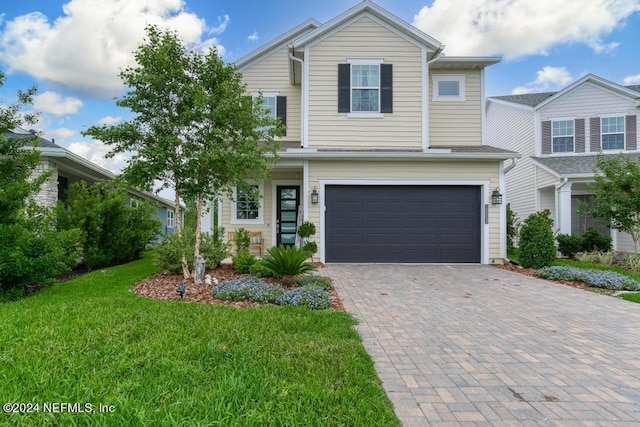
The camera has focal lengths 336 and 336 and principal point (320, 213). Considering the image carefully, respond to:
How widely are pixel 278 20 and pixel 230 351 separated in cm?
1331

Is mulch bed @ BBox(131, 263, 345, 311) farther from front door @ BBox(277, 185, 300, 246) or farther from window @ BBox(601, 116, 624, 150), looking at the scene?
window @ BBox(601, 116, 624, 150)

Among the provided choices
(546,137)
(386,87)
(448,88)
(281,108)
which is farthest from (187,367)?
(546,137)

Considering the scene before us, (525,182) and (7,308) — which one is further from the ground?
(525,182)

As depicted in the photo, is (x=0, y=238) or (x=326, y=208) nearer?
(x=0, y=238)

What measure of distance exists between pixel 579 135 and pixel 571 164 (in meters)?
1.94

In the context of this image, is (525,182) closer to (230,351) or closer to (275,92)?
(275,92)

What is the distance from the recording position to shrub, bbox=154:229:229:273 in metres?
7.03

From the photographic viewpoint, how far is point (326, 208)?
9.95 m

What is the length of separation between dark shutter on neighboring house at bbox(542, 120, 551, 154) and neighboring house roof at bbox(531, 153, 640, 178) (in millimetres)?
486

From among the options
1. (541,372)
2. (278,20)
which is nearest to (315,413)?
(541,372)

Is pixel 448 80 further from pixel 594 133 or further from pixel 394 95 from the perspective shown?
pixel 594 133

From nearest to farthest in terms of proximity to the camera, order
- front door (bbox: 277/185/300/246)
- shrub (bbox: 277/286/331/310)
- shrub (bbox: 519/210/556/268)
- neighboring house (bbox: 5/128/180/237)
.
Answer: shrub (bbox: 277/286/331/310)
neighboring house (bbox: 5/128/180/237)
shrub (bbox: 519/210/556/268)
front door (bbox: 277/185/300/246)

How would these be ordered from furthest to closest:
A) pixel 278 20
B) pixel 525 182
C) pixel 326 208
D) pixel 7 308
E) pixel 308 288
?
1. pixel 525 182
2. pixel 278 20
3. pixel 326 208
4. pixel 308 288
5. pixel 7 308

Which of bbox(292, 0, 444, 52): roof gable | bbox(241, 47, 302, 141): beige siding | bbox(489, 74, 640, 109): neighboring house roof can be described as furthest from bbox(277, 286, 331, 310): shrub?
bbox(489, 74, 640, 109): neighboring house roof
